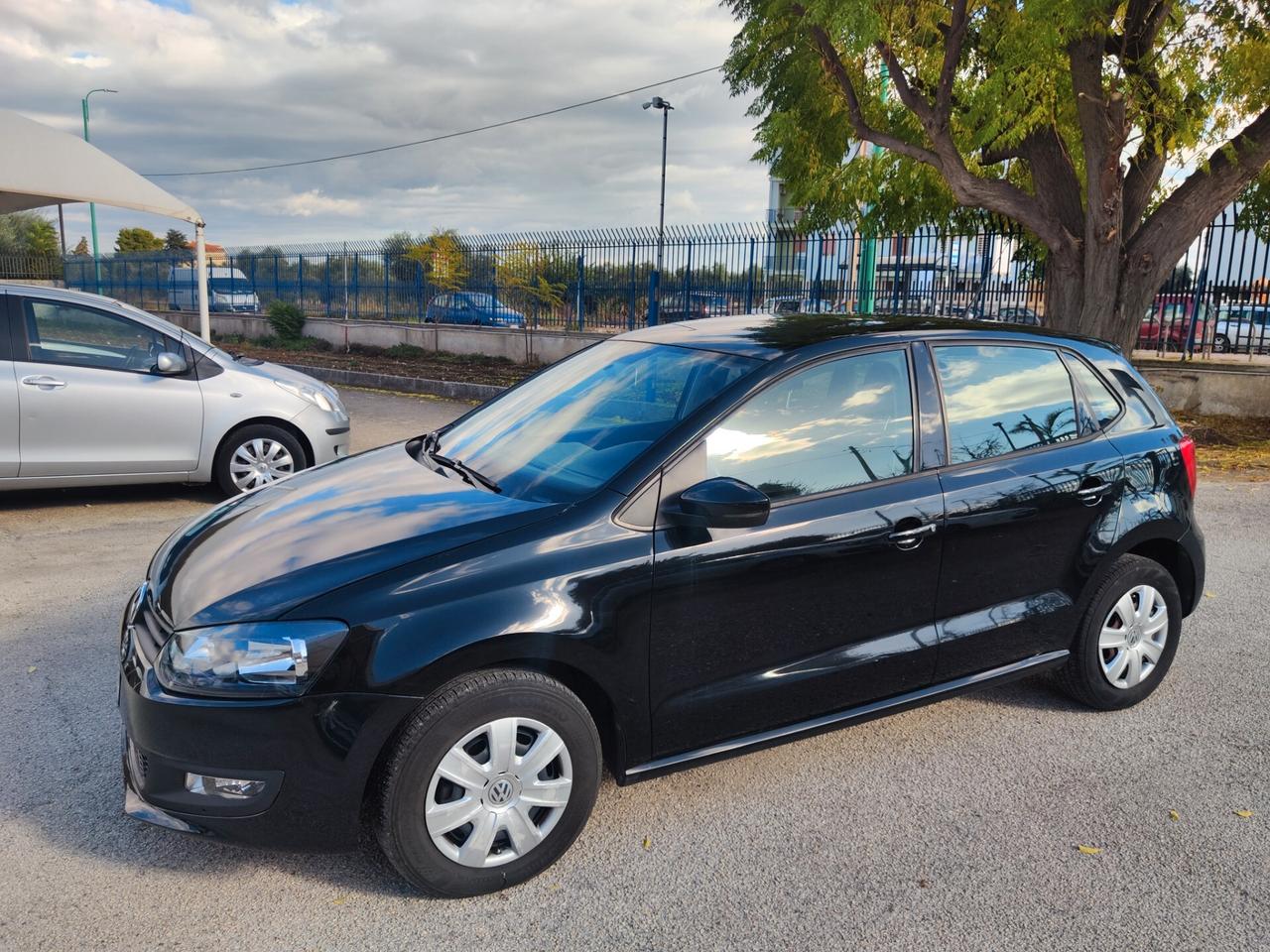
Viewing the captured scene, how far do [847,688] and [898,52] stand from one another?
37.0ft

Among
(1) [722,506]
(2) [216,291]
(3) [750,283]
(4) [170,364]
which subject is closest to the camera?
(1) [722,506]

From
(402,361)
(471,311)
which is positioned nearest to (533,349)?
(471,311)

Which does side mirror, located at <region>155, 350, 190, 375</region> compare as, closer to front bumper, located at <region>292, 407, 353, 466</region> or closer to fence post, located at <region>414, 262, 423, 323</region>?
front bumper, located at <region>292, 407, 353, 466</region>

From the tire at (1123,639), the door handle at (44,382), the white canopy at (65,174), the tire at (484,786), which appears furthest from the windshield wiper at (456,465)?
the white canopy at (65,174)

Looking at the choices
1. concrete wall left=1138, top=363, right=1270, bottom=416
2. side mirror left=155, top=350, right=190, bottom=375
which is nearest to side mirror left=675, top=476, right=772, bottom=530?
side mirror left=155, top=350, right=190, bottom=375

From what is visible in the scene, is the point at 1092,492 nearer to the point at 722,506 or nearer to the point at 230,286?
the point at 722,506

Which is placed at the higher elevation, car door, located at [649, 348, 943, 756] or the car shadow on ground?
car door, located at [649, 348, 943, 756]

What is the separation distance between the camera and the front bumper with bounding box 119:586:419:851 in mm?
2525

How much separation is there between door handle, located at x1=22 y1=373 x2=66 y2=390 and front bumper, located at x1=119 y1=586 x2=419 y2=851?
4.80 metres

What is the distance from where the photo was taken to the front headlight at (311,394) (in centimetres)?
737

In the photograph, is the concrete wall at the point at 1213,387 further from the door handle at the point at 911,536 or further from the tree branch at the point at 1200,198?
the door handle at the point at 911,536

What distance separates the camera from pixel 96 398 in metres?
6.69

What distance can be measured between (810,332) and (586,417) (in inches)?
34.3

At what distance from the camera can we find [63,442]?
668 centimetres
